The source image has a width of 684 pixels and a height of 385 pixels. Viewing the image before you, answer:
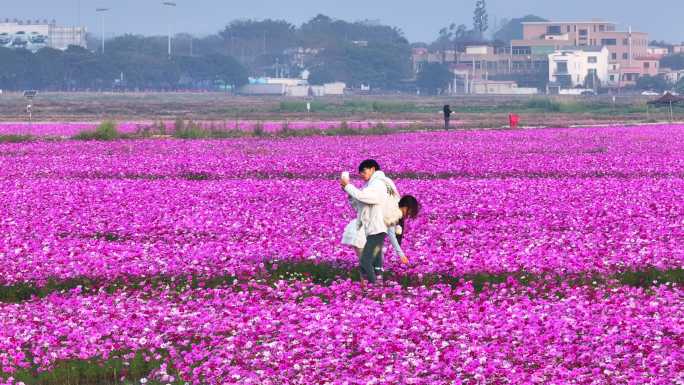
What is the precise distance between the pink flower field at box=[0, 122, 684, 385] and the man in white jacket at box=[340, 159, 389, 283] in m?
0.49

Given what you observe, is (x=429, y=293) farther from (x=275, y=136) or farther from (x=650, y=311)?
(x=275, y=136)

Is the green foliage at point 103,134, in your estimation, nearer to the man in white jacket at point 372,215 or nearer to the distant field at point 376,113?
the distant field at point 376,113

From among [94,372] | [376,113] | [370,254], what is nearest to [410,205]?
[370,254]

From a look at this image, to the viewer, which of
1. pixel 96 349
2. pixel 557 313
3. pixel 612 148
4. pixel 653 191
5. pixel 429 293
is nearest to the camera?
pixel 96 349

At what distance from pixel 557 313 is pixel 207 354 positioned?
4.17m

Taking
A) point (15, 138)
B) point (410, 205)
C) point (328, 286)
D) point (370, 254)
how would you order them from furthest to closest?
1. point (15, 138)
2. point (410, 205)
3. point (328, 286)
4. point (370, 254)

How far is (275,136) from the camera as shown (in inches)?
2303

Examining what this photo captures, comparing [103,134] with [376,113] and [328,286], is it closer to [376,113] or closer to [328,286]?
[328,286]

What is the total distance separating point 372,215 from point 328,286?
1119 mm

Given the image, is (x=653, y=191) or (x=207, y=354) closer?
(x=207, y=354)

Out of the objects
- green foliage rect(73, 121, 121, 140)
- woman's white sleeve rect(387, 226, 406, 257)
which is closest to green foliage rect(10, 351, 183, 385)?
woman's white sleeve rect(387, 226, 406, 257)

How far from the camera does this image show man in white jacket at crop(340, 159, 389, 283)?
17516 mm

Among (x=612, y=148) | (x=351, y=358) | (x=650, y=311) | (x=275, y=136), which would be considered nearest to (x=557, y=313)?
(x=650, y=311)

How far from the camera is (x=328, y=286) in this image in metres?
17.9
